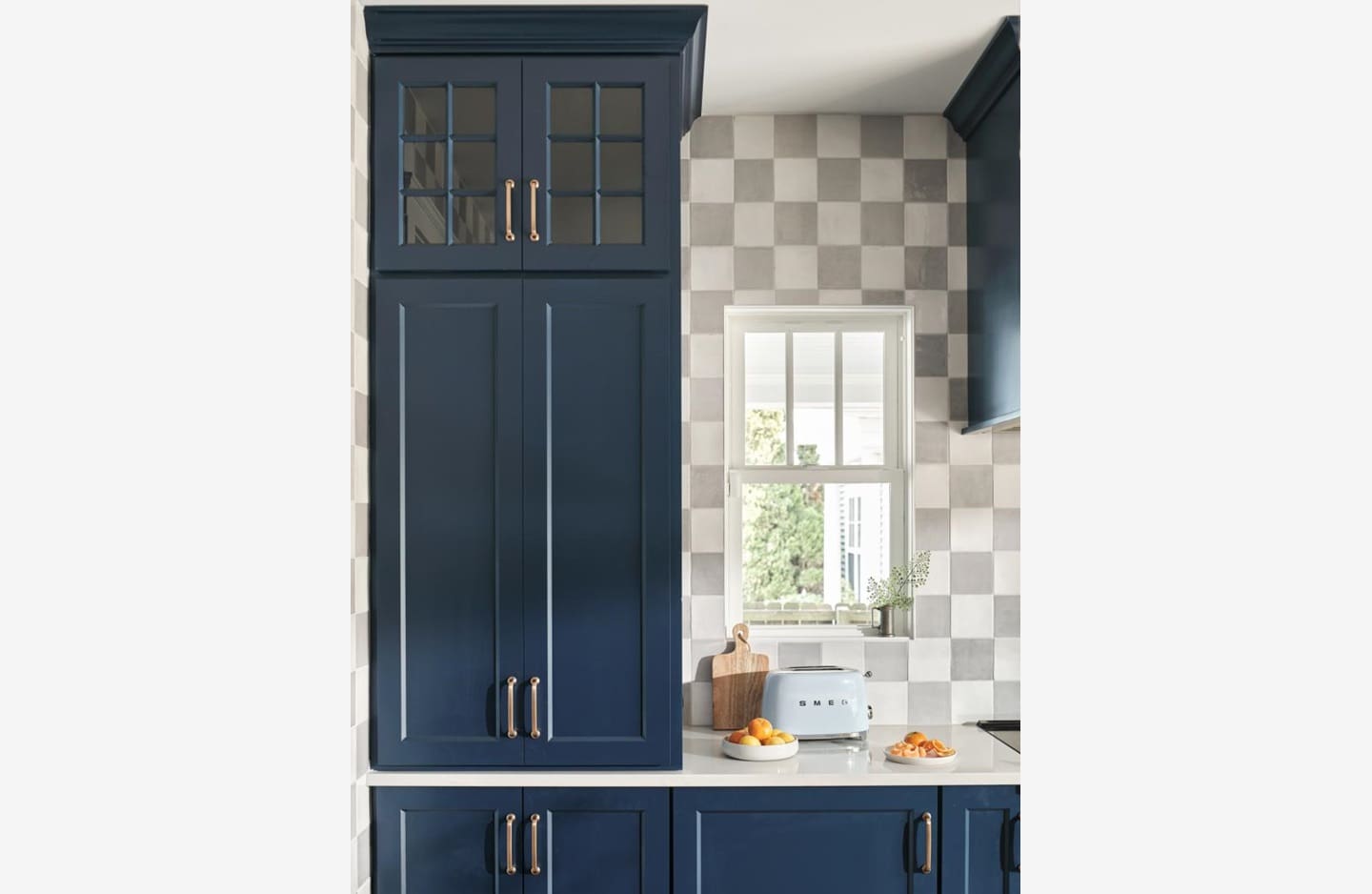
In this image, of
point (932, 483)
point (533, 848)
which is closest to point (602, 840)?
point (533, 848)

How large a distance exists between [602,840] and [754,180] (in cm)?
177

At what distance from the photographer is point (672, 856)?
2158 mm

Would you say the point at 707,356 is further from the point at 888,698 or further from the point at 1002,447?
the point at 888,698

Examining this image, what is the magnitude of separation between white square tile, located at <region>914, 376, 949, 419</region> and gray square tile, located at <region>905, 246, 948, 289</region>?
269 mm

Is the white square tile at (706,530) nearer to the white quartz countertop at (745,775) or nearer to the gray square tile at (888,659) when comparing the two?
the gray square tile at (888,659)

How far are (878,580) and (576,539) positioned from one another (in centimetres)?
102

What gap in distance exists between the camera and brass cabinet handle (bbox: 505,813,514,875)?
7.00 ft

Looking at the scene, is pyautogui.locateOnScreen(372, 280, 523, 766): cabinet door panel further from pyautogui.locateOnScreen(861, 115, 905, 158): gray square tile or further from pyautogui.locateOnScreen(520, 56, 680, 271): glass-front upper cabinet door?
pyautogui.locateOnScreen(861, 115, 905, 158): gray square tile

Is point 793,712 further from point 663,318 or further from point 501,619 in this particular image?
point 663,318

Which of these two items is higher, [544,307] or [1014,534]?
[544,307]

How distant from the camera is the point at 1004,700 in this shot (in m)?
2.73
